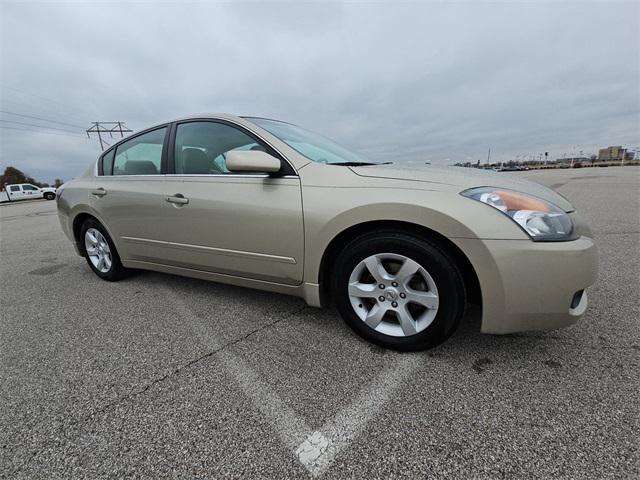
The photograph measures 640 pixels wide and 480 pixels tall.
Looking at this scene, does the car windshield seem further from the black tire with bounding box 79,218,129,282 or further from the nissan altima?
the black tire with bounding box 79,218,129,282

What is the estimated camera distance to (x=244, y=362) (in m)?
1.88

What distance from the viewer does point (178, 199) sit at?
2457 millimetres

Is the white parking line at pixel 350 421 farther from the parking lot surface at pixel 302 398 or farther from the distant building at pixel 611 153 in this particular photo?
the distant building at pixel 611 153

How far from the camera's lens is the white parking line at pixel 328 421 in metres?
1.28

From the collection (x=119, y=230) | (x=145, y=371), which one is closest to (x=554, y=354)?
(x=145, y=371)

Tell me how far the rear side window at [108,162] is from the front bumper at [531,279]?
3275mm

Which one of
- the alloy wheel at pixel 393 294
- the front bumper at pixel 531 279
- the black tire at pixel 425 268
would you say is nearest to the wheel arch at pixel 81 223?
the black tire at pixel 425 268

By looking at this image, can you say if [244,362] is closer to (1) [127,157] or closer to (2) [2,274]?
(1) [127,157]

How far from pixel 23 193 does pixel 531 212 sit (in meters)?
38.4

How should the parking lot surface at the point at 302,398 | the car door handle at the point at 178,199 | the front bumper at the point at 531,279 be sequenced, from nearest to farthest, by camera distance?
the parking lot surface at the point at 302,398 → the front bumper at the point at 531,279 → the car door handle at the point at 178,199

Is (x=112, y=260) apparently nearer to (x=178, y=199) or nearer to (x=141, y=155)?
(x=141, y=155)

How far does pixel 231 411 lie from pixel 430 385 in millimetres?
980

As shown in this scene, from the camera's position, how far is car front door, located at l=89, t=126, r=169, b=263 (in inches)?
105

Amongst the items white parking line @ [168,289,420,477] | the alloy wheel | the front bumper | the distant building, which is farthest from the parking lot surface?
the distant building
